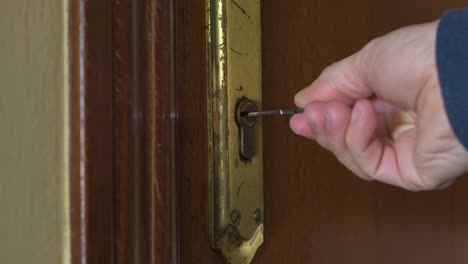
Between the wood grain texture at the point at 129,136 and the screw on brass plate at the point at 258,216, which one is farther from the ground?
the wood grain texture at the point at 129,136

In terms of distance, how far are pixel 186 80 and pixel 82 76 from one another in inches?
2.9

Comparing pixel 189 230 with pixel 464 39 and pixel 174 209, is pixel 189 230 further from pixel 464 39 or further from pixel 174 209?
pixel 464 39

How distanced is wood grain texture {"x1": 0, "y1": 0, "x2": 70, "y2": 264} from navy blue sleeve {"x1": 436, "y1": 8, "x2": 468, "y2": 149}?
0.18 metres

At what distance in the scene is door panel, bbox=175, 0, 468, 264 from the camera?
0.30 m

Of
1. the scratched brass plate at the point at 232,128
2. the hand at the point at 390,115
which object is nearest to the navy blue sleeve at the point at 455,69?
the hand at the point at 390,115

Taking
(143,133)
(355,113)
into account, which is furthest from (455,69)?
(143,133)

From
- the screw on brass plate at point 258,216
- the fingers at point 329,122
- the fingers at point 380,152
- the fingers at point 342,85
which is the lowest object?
the screw on brass plate at point 258,216

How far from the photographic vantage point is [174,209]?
0.29 metres

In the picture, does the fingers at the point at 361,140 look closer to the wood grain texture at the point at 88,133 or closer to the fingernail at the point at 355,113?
the fingernail at the point at 355,113

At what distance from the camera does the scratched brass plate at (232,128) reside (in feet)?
1.07

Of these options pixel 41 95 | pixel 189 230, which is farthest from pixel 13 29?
pixel 189 230

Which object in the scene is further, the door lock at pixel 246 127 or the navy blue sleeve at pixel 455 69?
the door lock at pixel 246 127

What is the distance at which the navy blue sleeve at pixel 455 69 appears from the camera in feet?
0.76

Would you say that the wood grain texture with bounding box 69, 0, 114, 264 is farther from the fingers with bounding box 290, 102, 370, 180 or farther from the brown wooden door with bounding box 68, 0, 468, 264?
the fingers with bounding box 290, 102, 370, 180
